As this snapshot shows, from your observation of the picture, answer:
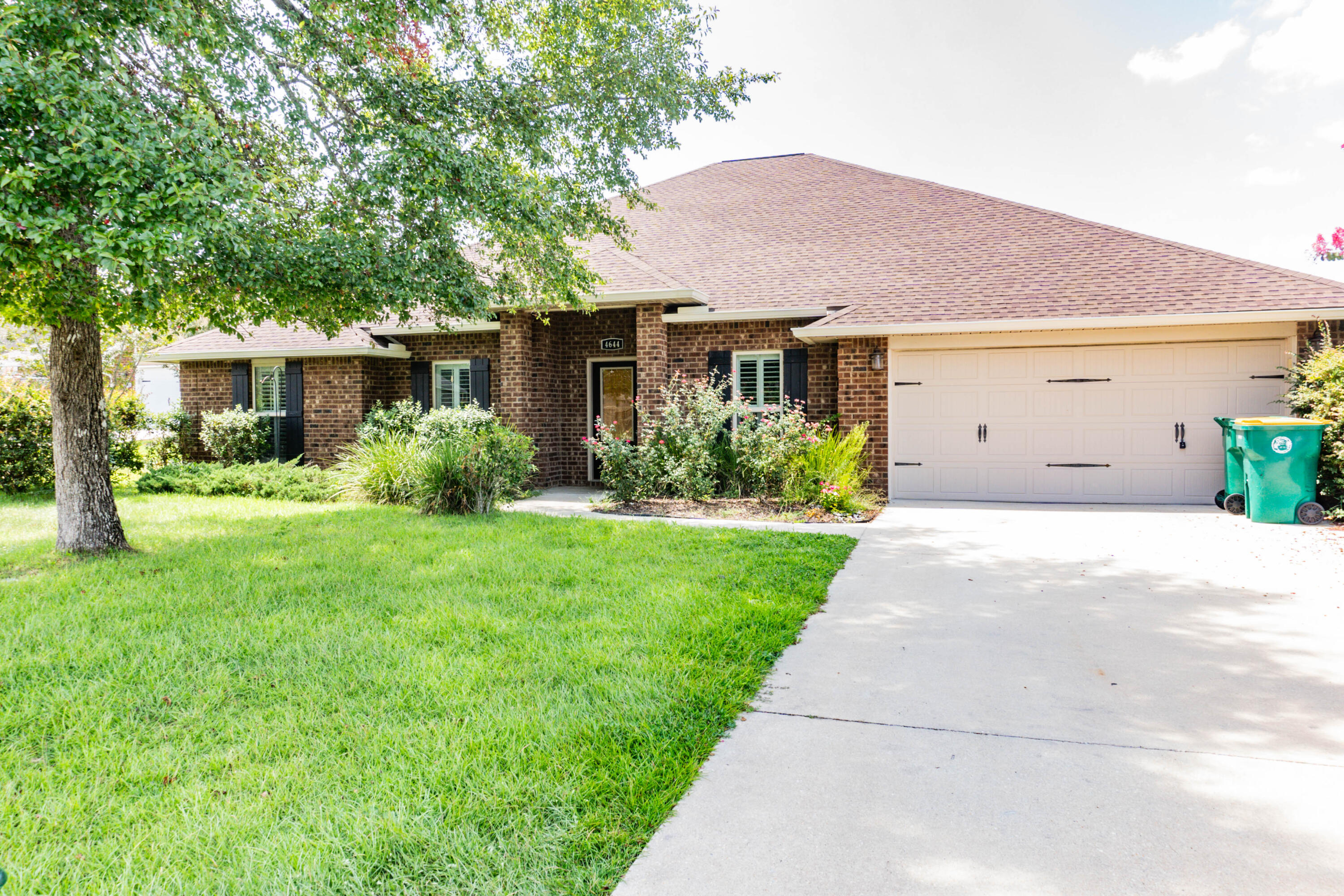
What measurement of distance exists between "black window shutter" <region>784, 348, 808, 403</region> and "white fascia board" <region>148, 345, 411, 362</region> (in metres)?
7.11

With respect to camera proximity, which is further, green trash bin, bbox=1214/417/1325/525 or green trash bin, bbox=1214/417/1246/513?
green trash bin, bbox=1214/417/1246/513

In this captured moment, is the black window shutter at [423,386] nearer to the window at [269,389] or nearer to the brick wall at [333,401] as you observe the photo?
the brick wall at [333,401]

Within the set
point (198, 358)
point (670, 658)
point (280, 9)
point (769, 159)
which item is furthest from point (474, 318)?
point (769, 159)

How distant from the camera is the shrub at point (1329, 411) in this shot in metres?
7.94

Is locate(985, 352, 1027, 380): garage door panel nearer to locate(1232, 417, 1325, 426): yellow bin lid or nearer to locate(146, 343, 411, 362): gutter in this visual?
locate(1232, 417, 1325, 426): yellow bin lid

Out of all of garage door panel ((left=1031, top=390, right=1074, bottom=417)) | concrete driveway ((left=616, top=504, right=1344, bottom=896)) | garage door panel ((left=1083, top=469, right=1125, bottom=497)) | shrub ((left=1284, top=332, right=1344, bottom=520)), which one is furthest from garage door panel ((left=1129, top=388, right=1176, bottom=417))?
concrete driveway ((left=616, top=504, right=1344, bottom=896))

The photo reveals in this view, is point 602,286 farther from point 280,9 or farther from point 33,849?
point 33,849

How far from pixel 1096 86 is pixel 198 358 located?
707 inches

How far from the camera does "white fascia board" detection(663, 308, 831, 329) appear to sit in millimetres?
11016

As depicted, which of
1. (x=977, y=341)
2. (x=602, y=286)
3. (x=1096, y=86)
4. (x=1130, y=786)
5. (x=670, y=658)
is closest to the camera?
(x=1130, y=786)

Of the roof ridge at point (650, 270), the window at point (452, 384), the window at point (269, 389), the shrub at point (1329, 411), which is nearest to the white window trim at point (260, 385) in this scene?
the window at point (269, 389)

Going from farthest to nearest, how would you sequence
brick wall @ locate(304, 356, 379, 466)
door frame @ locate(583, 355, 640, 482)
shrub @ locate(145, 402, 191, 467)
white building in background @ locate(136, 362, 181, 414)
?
white building in background @ locate(136, 362, 181, 414) < shrub @ locate(145, 402, 191, 467) < brick wall @ locate(304, 356, 379, 466) < door frame @ locate(583, 355, 640, 482)

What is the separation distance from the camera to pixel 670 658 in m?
3.62

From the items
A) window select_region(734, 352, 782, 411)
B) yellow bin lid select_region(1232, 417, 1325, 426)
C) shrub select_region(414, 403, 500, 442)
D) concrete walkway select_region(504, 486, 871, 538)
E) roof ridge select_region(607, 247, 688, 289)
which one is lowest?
concrete walkway select_region(504, 486, 871, 538)
